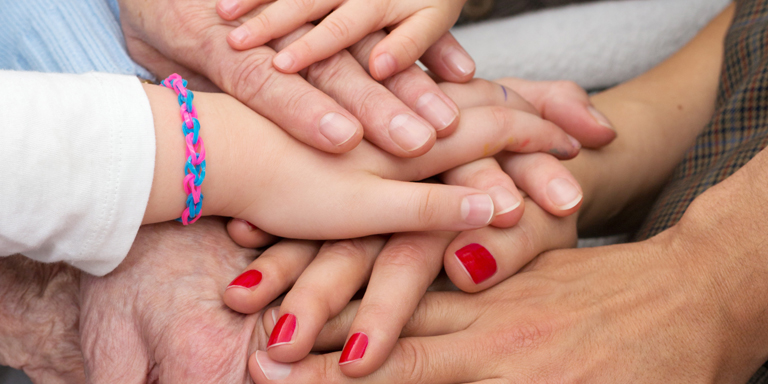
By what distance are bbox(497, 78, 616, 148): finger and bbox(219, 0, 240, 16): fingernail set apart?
634 mm

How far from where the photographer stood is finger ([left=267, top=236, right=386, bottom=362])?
2.22ft

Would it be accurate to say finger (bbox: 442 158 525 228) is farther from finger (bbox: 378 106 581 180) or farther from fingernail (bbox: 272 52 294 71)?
fingernail (bbox: 272 52 294 71)

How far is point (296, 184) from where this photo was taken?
761 millimetres

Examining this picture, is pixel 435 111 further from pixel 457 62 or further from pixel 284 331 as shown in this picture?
pixel 284 331

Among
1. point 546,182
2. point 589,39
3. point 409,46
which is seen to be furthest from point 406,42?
point 589,39

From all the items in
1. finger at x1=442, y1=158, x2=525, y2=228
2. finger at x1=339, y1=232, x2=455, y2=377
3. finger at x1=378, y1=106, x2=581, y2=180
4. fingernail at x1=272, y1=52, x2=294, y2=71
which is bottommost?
finger at x1=339, y1=232, x2=455, y2=377

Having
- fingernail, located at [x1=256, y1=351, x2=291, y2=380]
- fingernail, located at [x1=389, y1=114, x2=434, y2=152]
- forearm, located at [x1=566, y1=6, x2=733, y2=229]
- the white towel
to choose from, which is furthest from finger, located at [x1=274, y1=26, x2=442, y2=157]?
the white towel

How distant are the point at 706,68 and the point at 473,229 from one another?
2.94ft

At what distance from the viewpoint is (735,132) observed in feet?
3.30

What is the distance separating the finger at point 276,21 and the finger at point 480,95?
0.87 ft

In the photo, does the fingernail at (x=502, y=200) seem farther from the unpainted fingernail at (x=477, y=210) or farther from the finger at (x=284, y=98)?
the finger at (x=284, y=98)

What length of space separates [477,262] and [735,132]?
59 cm

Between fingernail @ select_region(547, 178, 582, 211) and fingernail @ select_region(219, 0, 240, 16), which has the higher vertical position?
fingernail @ select_region(219, 0, 240, 16)

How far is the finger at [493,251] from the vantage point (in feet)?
2.67
